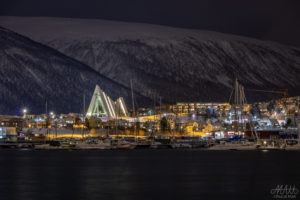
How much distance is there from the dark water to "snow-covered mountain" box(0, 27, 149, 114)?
8003 centimetres

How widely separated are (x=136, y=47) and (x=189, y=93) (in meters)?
21.4

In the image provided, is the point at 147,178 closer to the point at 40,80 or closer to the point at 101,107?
the point at 101,107

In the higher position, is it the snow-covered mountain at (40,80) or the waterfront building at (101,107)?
the snow-covered mountain at (40,80)

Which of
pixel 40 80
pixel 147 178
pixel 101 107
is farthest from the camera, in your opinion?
pixel 40 80

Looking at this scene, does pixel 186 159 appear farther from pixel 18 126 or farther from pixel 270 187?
pixel 18 126

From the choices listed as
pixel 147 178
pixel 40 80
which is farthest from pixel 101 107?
pixel 147 178

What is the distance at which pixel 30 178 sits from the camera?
4172cm

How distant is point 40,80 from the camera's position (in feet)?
490

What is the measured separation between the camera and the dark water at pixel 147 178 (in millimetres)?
33656

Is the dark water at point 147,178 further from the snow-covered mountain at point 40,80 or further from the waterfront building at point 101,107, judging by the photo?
the snow-covered mountain at point 40,80

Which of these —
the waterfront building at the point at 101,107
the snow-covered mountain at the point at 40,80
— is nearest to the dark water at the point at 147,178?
the waterfront building at the point at 101,107

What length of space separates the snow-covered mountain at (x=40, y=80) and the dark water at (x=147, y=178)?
80.0 m

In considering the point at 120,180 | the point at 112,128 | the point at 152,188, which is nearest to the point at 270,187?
the point at 152,188

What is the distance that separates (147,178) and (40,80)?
111387mm
